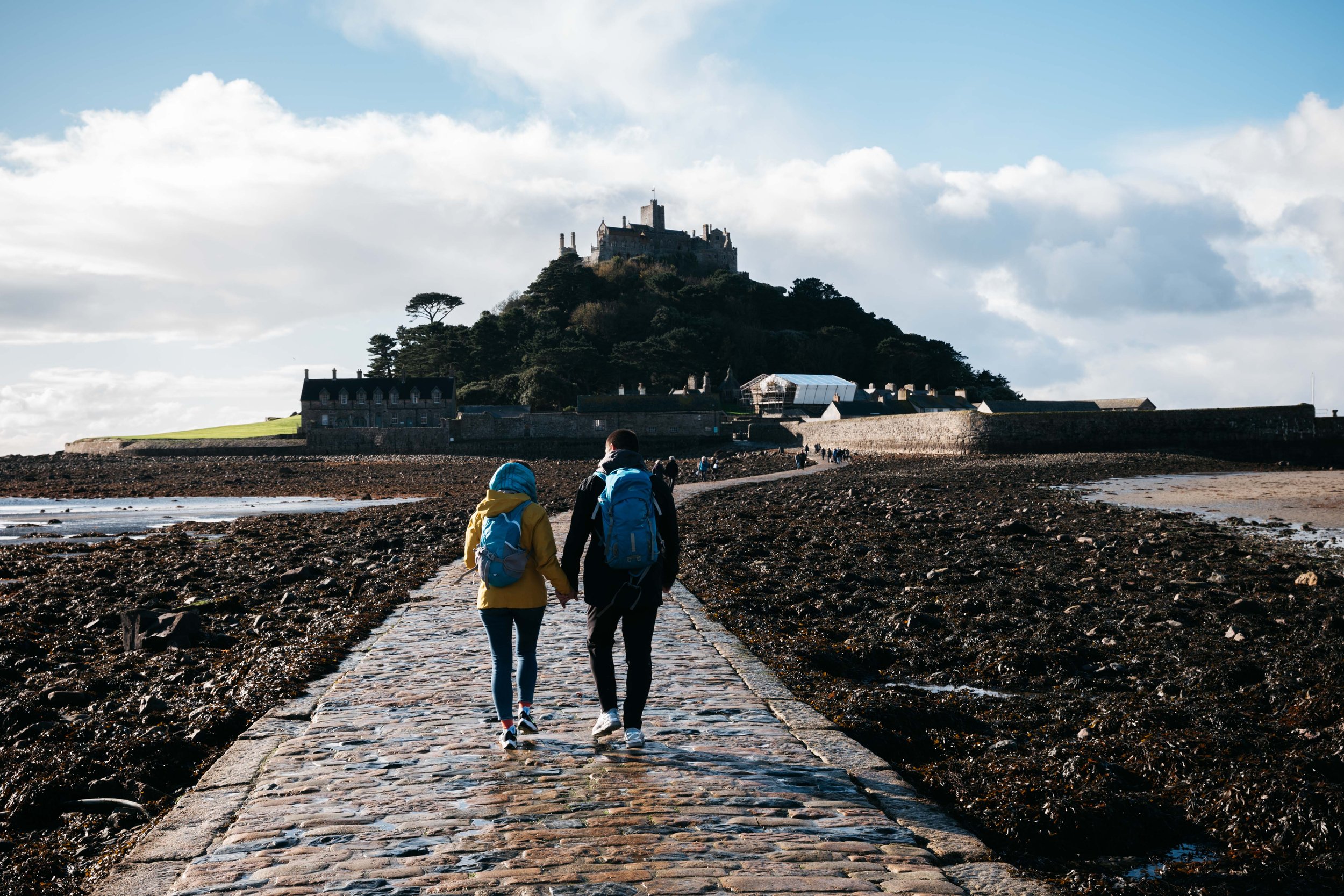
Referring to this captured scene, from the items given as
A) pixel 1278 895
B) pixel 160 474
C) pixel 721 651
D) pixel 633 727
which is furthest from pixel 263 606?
pixel 160 474

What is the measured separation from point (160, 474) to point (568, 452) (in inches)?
998

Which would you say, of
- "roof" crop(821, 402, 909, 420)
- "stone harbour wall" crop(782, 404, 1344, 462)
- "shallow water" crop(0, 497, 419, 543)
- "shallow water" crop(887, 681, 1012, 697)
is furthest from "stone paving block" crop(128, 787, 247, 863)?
"roof" crop(821, 402, 909, 420)

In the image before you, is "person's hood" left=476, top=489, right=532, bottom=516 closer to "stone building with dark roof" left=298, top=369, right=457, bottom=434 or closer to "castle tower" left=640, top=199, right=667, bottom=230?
"stone building with dark roof" left=298, top=369, right=457, bottom=434

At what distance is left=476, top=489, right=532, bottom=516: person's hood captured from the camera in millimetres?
5375

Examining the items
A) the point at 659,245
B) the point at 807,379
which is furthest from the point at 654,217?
the point at 807,379

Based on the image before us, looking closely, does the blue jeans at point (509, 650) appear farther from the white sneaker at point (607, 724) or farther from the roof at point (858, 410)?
the roof at point (858, 410)

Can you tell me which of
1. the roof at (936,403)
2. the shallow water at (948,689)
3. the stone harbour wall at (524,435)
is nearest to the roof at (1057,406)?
the roof at (936,403)

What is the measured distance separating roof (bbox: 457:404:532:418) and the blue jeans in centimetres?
6565

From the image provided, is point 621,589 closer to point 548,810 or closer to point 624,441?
point 624,441

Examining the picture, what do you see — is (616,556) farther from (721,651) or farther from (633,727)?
(721,651)

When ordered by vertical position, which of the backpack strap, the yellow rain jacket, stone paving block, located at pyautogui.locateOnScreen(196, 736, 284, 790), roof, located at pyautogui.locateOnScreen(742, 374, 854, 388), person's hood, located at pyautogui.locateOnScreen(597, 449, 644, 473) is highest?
roof, located at pyautogui.locateOnScreen(742, 374, 854, 388)

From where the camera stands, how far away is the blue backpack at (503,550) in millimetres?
5320

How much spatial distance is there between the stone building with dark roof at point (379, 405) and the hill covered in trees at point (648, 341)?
10.7 ft

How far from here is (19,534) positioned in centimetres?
2348
